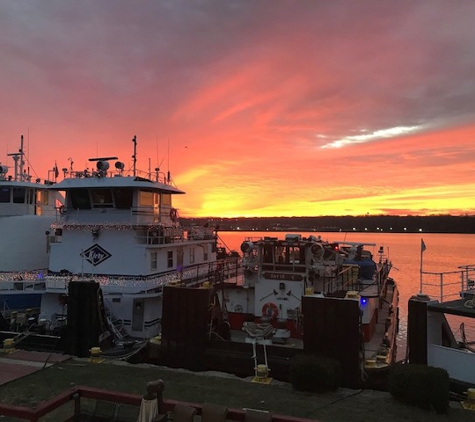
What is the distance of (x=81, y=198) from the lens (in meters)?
21.3

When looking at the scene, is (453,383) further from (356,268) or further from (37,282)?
(37,282)

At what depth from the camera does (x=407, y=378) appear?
9.88m

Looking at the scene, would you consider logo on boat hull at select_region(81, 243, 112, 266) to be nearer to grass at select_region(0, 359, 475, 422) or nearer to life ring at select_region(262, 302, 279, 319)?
life ring at select_region(262, 302, 279, 319)

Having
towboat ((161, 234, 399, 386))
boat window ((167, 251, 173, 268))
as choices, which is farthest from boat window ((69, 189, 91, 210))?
towboat ((161, 234, 399, 386))

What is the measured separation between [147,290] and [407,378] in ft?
38.0

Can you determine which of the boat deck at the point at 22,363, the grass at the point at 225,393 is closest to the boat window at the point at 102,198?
the boat deck at the point at 22,363

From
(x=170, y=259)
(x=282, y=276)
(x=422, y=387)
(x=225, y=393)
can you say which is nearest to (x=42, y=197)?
(x=170, y=259)

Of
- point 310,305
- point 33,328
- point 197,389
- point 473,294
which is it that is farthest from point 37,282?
point 473,294

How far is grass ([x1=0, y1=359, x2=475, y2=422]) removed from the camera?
9.40 meters

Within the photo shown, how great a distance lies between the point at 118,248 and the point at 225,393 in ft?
37.6

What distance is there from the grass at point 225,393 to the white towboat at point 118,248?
6065 mm

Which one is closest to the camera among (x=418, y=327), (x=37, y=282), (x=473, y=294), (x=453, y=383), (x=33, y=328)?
(x=453, y=383)

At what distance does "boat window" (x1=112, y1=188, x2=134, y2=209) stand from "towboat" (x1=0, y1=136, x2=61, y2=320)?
16.1 feet

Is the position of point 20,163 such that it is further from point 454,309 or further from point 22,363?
point 454,309
